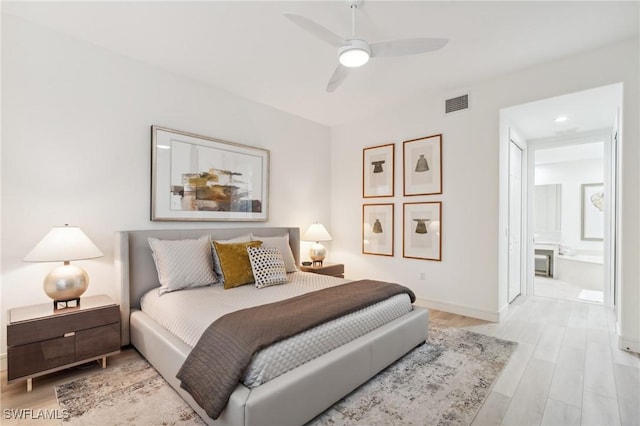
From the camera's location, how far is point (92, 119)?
274 centimetres

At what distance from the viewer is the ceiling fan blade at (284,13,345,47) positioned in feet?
6.15

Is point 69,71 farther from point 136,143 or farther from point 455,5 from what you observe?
point 455,5

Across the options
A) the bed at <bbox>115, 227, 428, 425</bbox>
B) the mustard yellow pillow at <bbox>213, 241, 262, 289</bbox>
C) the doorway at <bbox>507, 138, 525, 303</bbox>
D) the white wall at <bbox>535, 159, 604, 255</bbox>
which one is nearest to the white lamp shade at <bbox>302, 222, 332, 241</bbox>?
the bed at <bbox>115, 227, 428, 425</bbox>

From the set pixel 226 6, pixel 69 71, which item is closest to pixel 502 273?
pixel 226 6

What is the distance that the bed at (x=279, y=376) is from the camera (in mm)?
1545

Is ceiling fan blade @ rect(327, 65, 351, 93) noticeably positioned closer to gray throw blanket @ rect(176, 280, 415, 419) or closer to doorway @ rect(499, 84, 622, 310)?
gray throw blanket @ rect(176, 280, 415, 419)

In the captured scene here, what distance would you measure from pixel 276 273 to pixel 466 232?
2.33 m

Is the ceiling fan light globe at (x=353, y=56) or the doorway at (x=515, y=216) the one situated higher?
the ceiling fan light globe at (x=353, y=56)

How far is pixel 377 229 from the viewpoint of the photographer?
4551 millimetres

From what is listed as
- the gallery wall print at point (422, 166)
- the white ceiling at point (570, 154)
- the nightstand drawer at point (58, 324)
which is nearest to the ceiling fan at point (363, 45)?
the gallery wall print at point (422, 166)

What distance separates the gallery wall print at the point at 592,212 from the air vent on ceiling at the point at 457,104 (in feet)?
14.4

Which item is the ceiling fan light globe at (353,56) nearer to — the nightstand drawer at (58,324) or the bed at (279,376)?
the bed at (279,376)

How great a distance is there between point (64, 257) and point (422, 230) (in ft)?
12.2

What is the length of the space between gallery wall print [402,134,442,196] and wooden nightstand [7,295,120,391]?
3.56 meters
